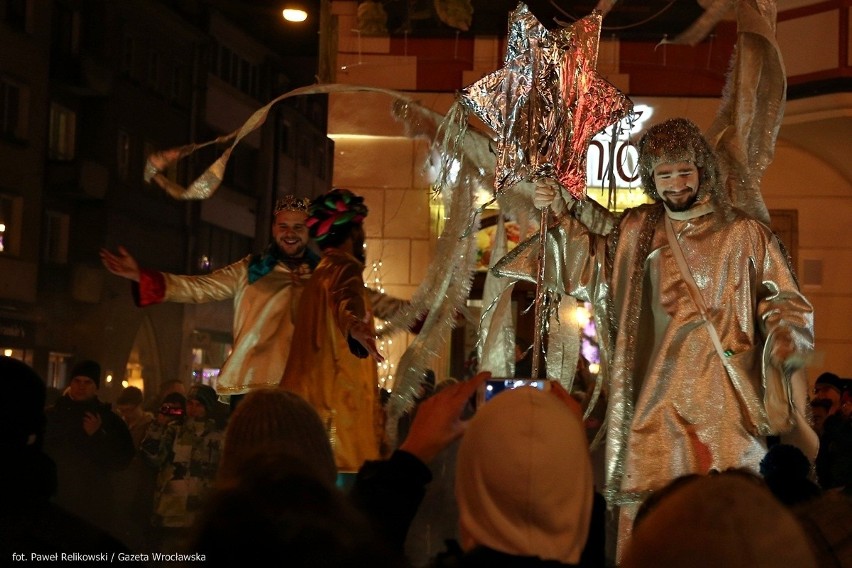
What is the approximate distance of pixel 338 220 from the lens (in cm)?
571

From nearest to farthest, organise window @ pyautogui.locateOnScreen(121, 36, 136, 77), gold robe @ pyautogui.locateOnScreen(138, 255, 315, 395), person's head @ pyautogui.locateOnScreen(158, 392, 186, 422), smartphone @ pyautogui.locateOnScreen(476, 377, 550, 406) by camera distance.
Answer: smartphone @ pyautogui.locateOnScreen(476, 377, 550, 406), gold robe @ pyautogui.locateOnScreen(138, 255, 315, 395), person's head @ pyautogui.locateOnScreen(158, 392, 186, 422), window @ pyautogui.locateOnScreen(121, 36, 136, 77)

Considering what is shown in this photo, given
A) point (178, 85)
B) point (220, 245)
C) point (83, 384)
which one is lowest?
point (83, 384)

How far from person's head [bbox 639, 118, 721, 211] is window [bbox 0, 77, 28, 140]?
12.9 meters

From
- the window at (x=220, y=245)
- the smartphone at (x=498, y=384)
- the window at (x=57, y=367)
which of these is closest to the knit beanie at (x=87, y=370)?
the smartphone at (x=498, y=384)

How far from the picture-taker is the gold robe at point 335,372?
18.0 ft

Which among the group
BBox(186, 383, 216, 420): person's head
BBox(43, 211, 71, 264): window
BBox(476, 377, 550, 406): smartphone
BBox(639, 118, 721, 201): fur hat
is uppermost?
BBox(43, 211, 71, 264): window

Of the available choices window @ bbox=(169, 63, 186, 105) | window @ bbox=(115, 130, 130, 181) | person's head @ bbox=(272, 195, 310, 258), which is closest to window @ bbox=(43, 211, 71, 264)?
window @ bbox=(115, 130, 130, 181)

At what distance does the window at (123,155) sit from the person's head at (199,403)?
11727mm

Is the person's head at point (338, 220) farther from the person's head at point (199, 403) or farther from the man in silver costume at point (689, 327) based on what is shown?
the person's head at point (199, 403)

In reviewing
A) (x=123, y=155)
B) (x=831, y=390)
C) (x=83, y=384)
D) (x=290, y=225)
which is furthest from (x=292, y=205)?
(x=123, y=155)

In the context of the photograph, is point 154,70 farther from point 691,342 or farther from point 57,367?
point 691,342

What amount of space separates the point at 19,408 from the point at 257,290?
12.1 ft

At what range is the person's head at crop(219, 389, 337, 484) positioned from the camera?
6.95ft

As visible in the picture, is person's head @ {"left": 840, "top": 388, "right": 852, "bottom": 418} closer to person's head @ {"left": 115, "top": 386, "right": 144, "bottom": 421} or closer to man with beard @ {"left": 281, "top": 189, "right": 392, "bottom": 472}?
man with beard @ {"left": 281, "top": 189, "right": 392, "bottom": 472}
